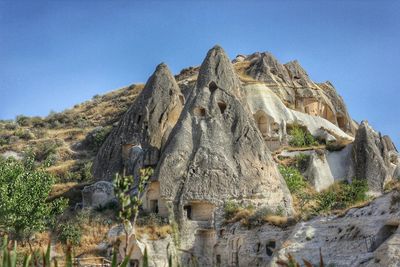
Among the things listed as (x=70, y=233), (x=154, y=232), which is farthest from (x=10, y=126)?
(x=154, y=232)

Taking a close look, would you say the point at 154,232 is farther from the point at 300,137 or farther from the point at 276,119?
the point at 276,119

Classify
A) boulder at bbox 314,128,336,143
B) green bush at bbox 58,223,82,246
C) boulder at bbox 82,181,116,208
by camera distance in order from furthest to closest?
boulder at bbox 314,128,336,143 < boulder at bbox 82,181,116,208 < green bush at bbox 58,223,82,246

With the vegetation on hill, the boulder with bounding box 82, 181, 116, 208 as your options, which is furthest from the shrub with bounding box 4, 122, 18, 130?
the boulder with bounding box 82, 181, 116, 208

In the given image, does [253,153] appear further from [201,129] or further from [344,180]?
[344,180]

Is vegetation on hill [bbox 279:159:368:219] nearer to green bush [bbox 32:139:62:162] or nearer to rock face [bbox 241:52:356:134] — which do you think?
rock face [bbox 241:52:356:134]

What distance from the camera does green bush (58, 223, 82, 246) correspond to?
25006 mm

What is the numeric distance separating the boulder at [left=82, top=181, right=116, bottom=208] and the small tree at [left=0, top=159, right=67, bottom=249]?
14.2 ft

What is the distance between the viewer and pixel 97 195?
29.6m

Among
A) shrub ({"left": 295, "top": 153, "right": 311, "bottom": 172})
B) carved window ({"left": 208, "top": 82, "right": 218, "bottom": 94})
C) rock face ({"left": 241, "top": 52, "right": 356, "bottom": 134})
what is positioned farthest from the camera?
rock face ({"left": 241, "top": 52, "right": 356, "bottom": 134})

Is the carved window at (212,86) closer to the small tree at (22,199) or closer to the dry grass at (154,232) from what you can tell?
the dry grass at (154,232)

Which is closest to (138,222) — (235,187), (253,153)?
(235,187)

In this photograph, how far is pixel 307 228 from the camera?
20.7 meters

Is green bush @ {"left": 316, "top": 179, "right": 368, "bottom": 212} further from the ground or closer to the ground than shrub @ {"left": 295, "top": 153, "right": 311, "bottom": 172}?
closer to the ground

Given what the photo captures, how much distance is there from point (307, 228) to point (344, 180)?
19.3 meters
